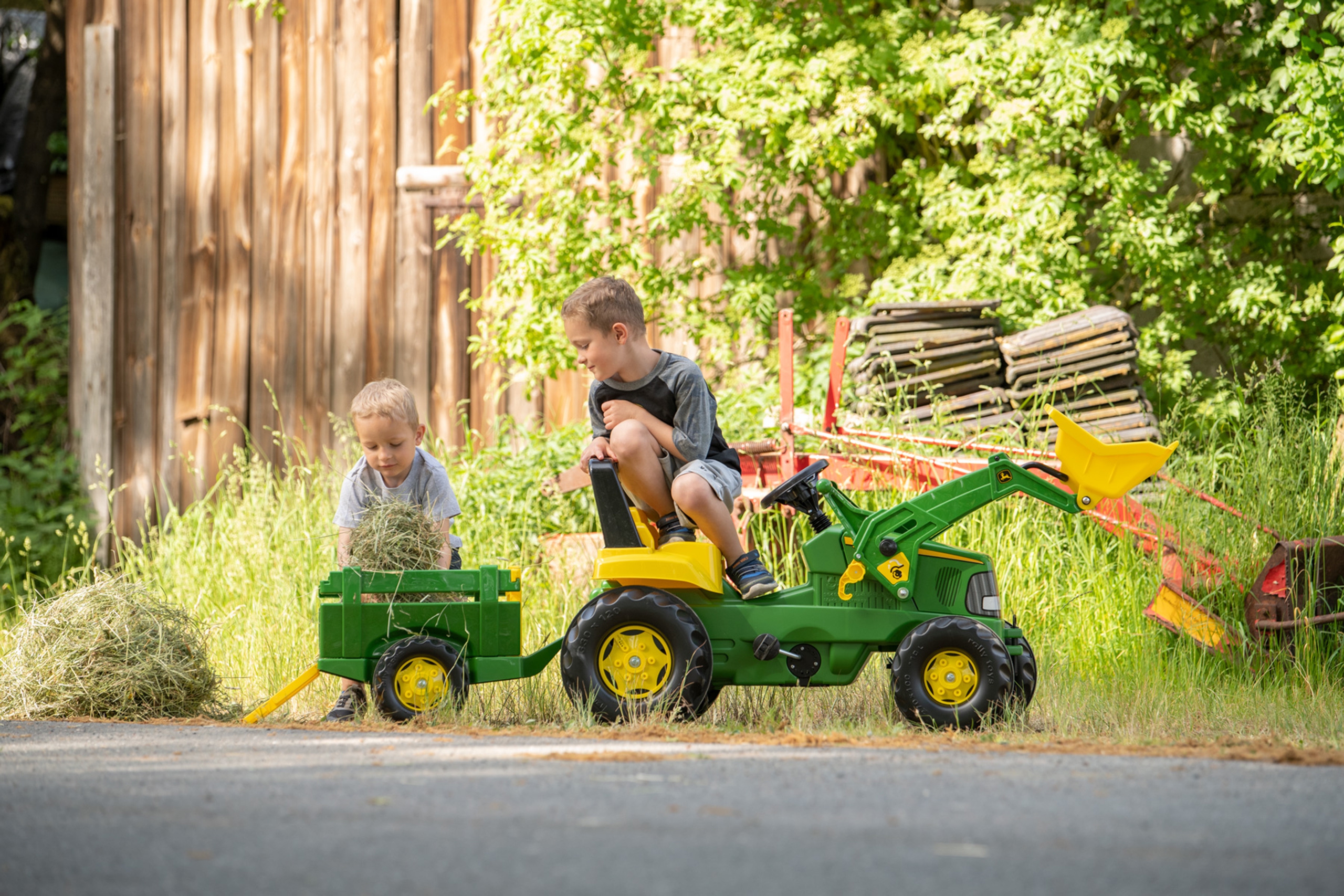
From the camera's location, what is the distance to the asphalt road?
6.12 feet

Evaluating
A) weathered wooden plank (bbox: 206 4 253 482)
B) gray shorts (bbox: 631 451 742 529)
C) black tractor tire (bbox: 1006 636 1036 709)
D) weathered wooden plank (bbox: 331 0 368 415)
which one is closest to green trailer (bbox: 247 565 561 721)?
gray shorts (bbox: 631 451 742 529)

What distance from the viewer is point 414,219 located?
812cm

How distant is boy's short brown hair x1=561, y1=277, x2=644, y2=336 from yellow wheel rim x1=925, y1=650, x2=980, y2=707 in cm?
140

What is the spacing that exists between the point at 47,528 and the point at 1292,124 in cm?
779

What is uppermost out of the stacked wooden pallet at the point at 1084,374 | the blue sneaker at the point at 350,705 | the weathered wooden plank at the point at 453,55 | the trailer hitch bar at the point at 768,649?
→ the weathered wooden plank at the point at 453,55

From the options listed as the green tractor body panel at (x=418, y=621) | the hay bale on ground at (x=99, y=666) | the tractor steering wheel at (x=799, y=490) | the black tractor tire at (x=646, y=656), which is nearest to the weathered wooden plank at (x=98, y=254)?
the hay bale on ground at (x=99, y=666)

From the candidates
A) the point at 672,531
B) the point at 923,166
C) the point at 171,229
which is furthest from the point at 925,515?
the point at 171,229

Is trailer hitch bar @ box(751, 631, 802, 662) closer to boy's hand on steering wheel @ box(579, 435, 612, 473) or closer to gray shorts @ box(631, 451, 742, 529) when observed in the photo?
gray shorts @ box(631, 451, 742, 529)

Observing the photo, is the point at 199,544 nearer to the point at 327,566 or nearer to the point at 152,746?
the point at 327,566

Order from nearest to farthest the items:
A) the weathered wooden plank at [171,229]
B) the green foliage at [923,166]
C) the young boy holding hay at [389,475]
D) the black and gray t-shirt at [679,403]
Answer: the black and gray t-shirt at [679,403], the young boy holding hay at [389,475], the green foliage at [923,166], the weathered wooden plank at [171,229]

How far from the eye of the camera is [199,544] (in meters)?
7.09

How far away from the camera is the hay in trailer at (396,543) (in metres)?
4.07

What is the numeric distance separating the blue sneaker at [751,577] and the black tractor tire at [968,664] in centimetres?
45

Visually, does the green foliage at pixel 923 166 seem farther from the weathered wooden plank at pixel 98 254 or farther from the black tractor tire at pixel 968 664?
the black tractor tire at pixel 968 664
